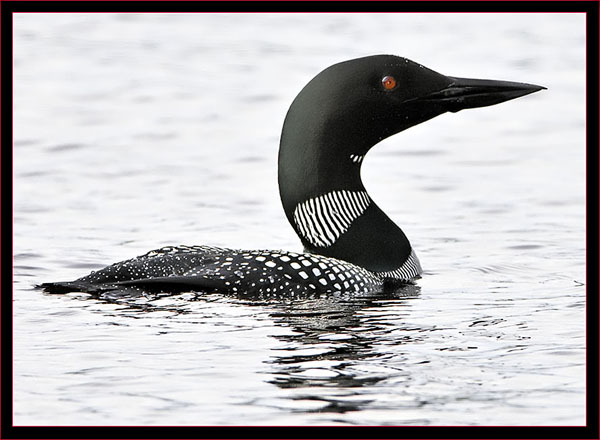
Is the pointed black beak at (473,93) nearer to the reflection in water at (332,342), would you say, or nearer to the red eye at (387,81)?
the red eye at (387,81)

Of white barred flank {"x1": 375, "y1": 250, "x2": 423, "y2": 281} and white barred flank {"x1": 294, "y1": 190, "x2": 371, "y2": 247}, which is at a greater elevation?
white barred flank {"x1": 294, "y1": 190, "x2": 371, "y2": 247}

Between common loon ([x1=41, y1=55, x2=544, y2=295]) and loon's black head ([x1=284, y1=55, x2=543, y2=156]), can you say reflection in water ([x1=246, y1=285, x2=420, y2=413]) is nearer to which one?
common loon ([x1=41, y1=55, x2=544, y2=295])

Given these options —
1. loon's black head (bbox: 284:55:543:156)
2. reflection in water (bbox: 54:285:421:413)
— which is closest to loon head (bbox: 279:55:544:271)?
loon's black head (bbox: 284:55:543:156)

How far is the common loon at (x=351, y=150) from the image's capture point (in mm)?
6879

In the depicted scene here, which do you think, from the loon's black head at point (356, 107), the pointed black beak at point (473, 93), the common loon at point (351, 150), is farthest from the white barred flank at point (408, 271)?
the pointed black beak at point (473, 93)

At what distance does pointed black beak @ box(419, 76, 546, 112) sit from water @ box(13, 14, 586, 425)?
84cm

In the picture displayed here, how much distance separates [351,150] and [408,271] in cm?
63

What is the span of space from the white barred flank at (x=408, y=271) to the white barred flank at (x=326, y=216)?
28 centimetres

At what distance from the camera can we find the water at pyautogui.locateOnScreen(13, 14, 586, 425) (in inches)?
204

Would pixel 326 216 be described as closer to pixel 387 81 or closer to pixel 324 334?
pixel 387 81

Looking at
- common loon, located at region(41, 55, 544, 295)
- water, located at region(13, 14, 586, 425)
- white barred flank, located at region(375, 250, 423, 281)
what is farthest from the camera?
white barred flank, located at region(375, 250, 423, 281)

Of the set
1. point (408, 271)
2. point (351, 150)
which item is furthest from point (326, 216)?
point (408, 271)

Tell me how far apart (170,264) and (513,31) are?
8472mm

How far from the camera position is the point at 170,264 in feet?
21.2
